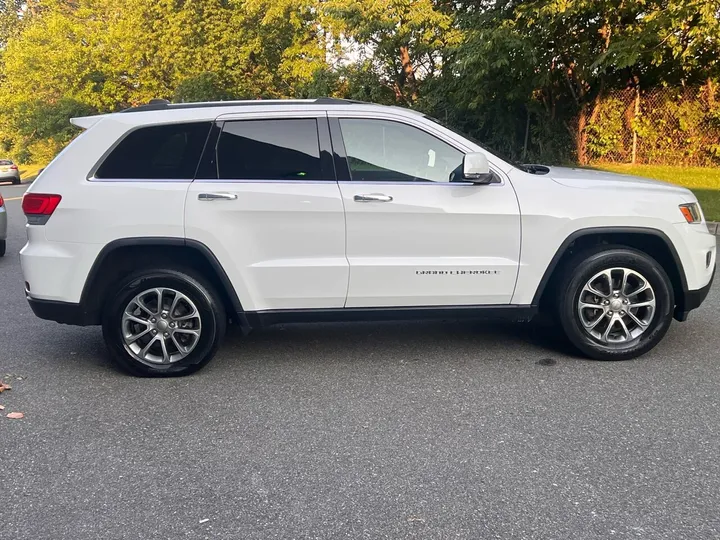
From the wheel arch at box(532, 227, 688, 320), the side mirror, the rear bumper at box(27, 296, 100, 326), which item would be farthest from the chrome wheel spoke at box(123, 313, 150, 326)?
the wheel arch at box(532, 227, 688, 320)

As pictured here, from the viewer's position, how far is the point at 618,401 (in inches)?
157

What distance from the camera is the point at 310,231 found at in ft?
14.5

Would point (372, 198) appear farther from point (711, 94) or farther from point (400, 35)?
point (400, 35)

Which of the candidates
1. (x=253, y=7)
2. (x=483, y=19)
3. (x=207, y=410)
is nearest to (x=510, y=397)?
(x=207, y=410)

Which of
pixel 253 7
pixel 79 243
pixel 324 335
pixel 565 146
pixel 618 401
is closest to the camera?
pixel 618 401

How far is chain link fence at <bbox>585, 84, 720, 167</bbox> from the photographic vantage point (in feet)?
49.9

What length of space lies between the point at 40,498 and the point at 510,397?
2675 millimetres

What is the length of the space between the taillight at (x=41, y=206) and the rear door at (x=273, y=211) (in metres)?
→ 0.90

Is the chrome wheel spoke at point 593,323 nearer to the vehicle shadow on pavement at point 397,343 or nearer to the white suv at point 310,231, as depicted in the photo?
the white suv at point 310,231

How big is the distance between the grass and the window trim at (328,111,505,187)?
8.09 meters

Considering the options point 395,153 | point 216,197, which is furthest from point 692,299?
point 216,197

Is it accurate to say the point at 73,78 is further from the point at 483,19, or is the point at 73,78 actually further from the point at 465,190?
the point at 465,190

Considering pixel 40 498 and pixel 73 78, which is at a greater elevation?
pixel 73 78

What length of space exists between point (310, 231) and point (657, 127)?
14.1 m
